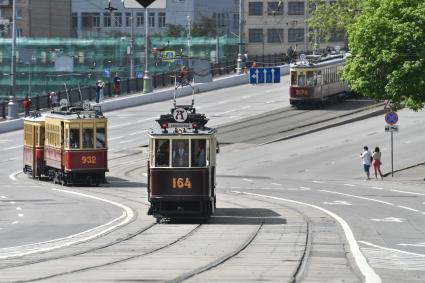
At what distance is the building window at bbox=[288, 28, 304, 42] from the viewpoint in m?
152

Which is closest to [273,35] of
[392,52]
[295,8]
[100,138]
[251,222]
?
[295,8]

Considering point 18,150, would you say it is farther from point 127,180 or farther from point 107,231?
point 107,231

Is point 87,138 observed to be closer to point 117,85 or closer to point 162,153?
point 162,153

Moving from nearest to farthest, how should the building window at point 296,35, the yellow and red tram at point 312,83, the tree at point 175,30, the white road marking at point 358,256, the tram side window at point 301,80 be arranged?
the white road marking at point 358,256 < the yellow and red tram at point 312,83 < the tram side window at point 301,80 < the tree at point 175,30 < the building window at point 296,35

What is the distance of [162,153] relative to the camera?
31750 mm

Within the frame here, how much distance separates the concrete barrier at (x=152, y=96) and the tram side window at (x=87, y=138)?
2987cm

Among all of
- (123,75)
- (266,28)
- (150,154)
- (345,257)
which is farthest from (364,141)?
(266,28)

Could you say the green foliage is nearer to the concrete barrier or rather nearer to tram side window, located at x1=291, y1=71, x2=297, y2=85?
the concrete barrier

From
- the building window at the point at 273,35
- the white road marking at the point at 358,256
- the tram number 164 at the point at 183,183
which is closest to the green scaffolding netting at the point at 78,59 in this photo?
the building window at the point at 273,35

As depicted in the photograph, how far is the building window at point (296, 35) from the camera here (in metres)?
152

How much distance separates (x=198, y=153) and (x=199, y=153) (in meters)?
0.02

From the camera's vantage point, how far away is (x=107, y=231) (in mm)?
29875

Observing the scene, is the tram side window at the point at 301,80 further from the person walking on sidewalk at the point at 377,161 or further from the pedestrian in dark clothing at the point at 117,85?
the person walking on sidewalk at the point at 377,161

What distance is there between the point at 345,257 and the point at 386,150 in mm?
39974
